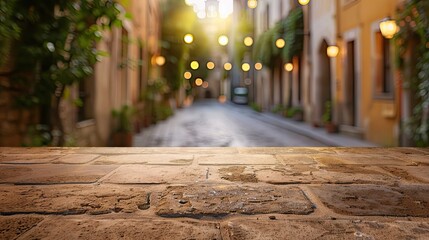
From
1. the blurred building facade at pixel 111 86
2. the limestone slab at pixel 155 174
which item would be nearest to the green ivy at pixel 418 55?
the blurred building facade at pixel 111 86

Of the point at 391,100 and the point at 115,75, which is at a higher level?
the point at 115,75

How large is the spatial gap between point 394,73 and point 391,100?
62cm

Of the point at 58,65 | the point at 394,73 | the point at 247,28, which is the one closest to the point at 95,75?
the point at 58,65

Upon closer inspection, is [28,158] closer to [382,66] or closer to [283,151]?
[283,151]

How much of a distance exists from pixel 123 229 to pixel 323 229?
725 millimetres

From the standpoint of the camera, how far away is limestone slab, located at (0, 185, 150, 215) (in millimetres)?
1651

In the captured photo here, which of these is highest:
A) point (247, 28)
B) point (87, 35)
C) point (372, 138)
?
point (247, 28)

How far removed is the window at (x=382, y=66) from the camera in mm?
8938

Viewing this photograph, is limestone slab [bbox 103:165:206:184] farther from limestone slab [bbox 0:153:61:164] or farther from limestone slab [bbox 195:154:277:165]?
limestone slab [bbox 0:153:61:164]

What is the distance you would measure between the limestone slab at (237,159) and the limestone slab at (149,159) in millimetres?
104

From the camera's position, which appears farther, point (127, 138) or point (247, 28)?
point (247, 28)

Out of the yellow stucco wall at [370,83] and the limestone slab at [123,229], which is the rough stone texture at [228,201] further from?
the yellow stucco wall at [370,83]

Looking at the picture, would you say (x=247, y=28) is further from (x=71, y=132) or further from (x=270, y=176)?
(x=270, y=176)

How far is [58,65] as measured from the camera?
4754mm
